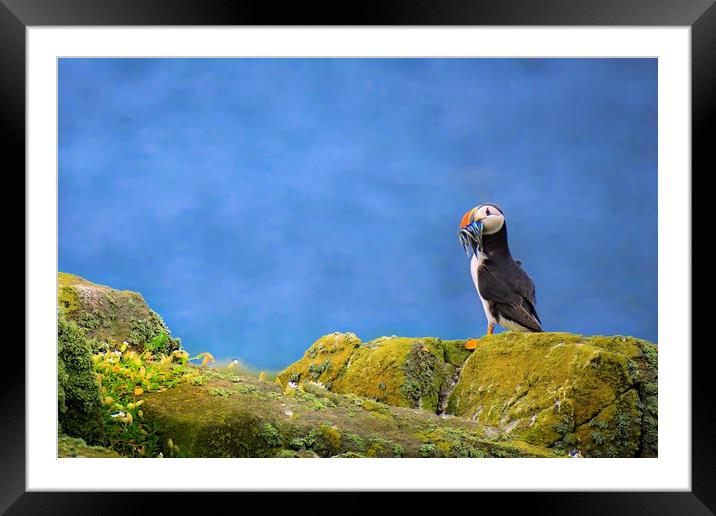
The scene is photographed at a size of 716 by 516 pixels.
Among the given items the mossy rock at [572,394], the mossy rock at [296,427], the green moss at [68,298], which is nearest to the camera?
the mossy rock at [296,427]

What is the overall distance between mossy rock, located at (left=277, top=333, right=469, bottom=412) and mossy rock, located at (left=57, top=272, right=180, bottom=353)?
869 mm

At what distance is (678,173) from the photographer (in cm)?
273

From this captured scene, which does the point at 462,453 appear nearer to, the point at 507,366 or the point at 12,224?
the point at 507,366

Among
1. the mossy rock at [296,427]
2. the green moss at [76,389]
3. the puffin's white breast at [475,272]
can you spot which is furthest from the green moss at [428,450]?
A: the green moss at [76,389]

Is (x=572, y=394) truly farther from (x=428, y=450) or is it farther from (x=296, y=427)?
(x=296, y=427)

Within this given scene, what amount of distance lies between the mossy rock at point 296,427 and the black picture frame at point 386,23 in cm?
50

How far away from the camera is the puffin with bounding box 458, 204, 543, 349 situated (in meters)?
4.00

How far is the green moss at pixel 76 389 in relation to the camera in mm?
2955

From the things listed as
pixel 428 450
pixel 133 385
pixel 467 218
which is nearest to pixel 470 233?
pixel 467 218

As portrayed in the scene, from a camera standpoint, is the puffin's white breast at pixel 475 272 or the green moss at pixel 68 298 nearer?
the green moss at pixel 68 298

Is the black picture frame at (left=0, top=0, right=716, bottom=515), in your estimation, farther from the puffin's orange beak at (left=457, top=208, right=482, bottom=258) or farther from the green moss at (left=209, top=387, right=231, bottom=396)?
the puffin's orange beak at (left=457, top=208, right=482, bottom=258)

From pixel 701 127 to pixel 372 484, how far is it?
2055 millimetres

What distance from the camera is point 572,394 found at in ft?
11.6

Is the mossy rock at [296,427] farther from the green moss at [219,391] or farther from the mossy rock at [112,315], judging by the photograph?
the mossy rock at [112,315]
